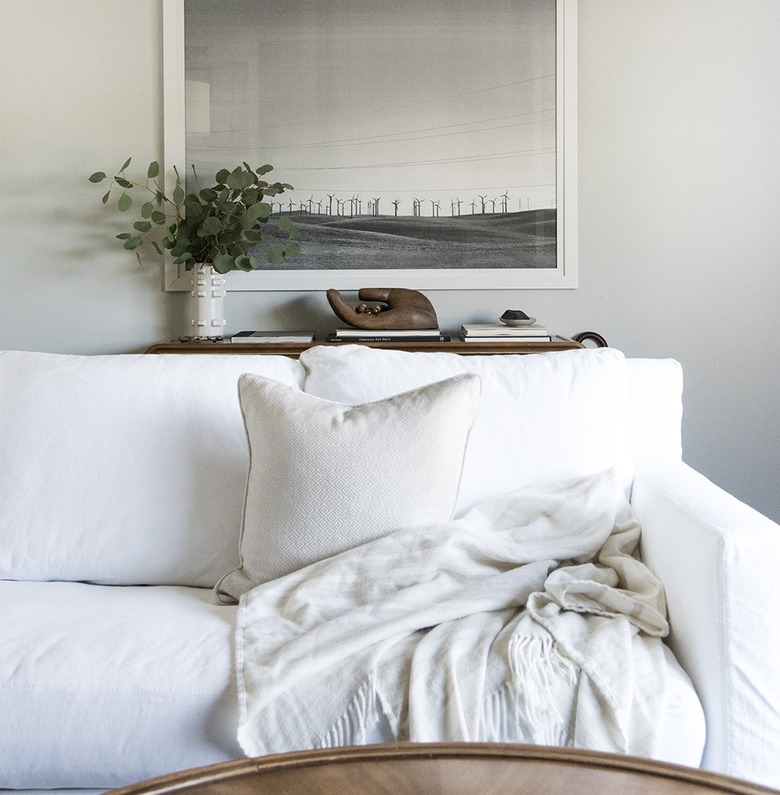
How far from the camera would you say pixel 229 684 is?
4.11 ft

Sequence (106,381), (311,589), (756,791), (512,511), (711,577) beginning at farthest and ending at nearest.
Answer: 1. (106,381)
2. (512,511)
3. (311,589)
4. (711,577)
5. (756,791)

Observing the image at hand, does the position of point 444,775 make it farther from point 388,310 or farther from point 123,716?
point 388,310

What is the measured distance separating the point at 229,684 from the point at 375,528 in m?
0.37

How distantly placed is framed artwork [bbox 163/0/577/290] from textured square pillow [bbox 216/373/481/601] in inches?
59.6

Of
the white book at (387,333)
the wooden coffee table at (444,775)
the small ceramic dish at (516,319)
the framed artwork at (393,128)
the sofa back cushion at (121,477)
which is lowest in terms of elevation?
the wooden coffee table at (444,775)

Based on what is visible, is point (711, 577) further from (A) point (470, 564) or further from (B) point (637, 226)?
(B) point (637, 226)

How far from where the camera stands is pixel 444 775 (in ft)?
2.30

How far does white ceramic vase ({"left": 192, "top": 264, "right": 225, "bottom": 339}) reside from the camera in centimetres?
281

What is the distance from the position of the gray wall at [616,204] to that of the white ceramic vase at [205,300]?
20 centimetres

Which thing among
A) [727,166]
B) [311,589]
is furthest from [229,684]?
[727,166]

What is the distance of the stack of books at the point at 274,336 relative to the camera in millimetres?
2744

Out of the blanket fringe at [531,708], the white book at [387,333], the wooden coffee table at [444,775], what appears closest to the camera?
the wooden coffee table at [444,775]

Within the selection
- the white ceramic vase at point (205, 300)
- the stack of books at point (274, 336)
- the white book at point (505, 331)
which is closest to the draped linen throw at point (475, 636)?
the white book at point (505, 331)

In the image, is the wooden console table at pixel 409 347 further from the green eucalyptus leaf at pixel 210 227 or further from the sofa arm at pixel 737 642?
the sofa arm at pixel 737 642
